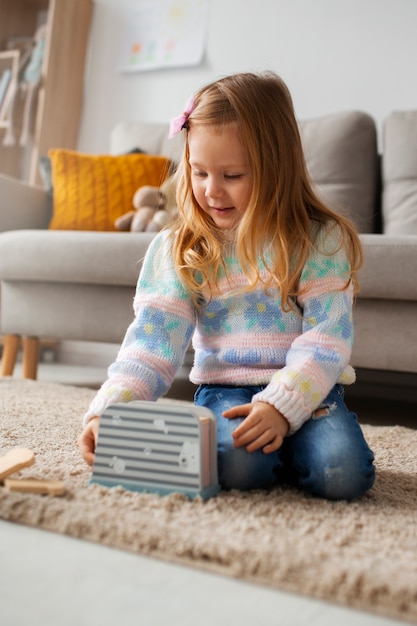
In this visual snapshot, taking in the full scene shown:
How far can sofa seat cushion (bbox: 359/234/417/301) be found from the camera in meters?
1.34

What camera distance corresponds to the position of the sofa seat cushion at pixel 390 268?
1.34 meters

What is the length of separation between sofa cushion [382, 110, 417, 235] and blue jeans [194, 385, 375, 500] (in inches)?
43.4

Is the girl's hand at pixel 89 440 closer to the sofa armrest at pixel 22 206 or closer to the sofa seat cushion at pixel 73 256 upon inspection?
the sofa seat cushion at pixel 73 256

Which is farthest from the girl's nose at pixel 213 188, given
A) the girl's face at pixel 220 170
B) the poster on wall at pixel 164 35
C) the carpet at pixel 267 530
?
the poster on wall at pixel 164 35

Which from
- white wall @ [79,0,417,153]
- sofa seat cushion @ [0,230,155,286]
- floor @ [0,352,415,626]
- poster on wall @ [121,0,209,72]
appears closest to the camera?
floor @ [0,352,415,626]

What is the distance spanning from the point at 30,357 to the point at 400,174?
45.8 inches

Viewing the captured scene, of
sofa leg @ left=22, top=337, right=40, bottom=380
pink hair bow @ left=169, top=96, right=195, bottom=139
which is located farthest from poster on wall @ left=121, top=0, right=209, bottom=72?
pink hair bow @ left=169, top=96, right=195, bottom=139

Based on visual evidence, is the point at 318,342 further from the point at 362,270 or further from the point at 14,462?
the point at 362,270

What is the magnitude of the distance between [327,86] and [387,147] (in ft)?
1.77

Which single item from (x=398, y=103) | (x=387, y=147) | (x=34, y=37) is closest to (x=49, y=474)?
(x=387, y=147)

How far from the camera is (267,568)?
21.3 inches

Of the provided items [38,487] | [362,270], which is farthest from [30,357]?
[38,487]

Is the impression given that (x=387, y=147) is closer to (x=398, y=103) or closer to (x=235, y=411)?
(x=398, y=103)

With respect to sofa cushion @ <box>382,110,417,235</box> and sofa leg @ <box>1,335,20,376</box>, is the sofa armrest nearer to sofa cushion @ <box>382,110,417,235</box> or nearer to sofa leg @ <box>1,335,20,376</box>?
sofa leg @ <box>1,335,20,376</box>
